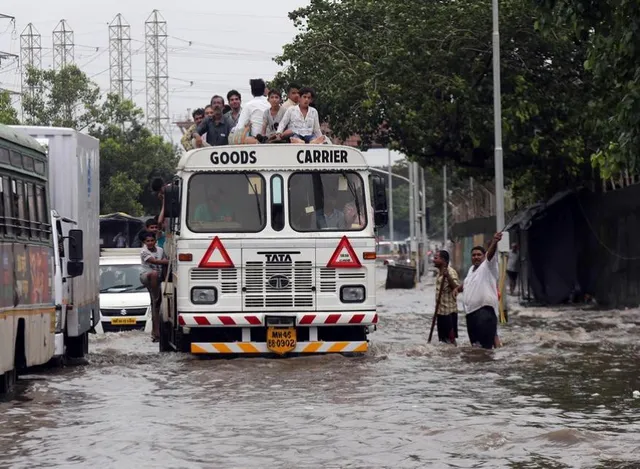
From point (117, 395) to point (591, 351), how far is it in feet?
27.9

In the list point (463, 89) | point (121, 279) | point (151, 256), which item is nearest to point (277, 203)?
point (151, 256)

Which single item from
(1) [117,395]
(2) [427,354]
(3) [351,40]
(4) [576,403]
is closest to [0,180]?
(1) [117,395]

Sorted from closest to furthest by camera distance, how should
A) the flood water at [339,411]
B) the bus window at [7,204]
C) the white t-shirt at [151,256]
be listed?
1. the flood water at [339,411]
2. the bus window at [7,204]
3. the white t-shirt at [151,256]

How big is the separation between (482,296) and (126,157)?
48.6 metres

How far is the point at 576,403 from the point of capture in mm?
14133

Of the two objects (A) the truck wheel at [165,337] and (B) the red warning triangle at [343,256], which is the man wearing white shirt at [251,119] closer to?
(B) the red warning triangle at [343,256]

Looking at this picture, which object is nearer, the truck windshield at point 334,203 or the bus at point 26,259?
the bus at point 26,259

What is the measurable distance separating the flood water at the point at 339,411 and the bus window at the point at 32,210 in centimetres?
164

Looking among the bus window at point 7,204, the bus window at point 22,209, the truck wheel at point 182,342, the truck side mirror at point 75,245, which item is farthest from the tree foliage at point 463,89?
the bus window at point 7,204

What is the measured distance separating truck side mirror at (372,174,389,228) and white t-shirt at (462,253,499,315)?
1805 millimetres

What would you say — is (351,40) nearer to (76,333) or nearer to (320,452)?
(76,333)

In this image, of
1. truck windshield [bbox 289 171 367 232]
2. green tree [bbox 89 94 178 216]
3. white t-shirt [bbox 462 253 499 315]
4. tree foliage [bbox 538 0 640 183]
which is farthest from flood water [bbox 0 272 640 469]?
green tree [bbox 89 94 178 216]

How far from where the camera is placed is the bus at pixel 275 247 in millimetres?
18516

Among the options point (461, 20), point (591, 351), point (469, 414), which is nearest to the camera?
point (469, 414)
